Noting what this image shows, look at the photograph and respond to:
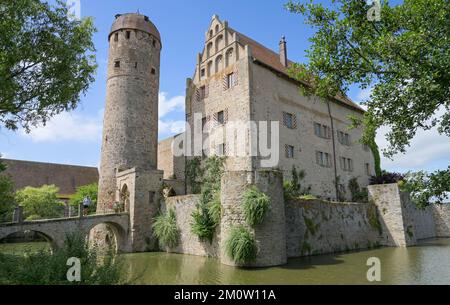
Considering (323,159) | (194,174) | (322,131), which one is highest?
(322,131)

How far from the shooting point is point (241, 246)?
47.2 feet

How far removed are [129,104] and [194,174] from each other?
762 centimetres

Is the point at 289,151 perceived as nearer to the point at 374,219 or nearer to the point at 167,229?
the point at 374,219

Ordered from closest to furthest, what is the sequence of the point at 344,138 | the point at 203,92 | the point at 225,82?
the point at 225,82
the point at 203,92
the point at 344,138

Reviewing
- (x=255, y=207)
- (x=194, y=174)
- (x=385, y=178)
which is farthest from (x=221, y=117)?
(x=385, y=178)

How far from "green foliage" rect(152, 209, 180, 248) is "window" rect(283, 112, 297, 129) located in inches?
423

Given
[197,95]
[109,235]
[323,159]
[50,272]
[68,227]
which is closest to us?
[50,272]

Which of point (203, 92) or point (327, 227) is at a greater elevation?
point (203, 92)

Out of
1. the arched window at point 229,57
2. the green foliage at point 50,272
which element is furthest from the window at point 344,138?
the green foliage at point 50,272

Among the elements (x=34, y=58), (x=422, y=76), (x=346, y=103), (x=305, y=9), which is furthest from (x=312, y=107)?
(x=34, y=58)

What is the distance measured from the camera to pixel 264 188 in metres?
15.5

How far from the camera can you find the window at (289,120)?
82.6 feet

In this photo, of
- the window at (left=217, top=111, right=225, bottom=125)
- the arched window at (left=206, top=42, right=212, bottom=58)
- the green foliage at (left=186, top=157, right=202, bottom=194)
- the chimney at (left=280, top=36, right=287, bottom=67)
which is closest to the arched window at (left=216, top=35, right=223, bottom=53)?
the arched window at (left=206, top=42, right=212, bottom=58)
